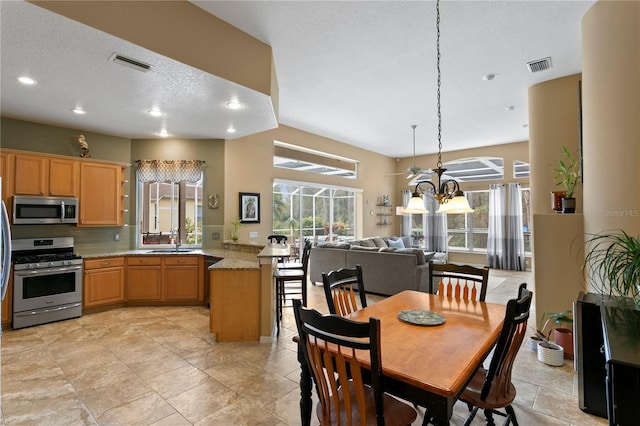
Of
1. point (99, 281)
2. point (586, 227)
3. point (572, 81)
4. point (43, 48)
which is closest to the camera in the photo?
point (43, 48)

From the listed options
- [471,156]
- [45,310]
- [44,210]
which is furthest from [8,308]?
[471,156]

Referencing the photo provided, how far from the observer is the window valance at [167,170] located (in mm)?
5379

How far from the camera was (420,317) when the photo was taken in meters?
2.09

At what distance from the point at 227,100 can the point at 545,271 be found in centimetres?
411

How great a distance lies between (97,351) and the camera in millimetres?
3326

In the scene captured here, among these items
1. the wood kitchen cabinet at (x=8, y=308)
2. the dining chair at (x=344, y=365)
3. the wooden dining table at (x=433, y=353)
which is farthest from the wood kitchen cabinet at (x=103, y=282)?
the dining chair at (x=344, y=365)

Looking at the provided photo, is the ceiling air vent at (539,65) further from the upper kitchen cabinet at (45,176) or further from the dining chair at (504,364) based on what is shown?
the upper kitchen cabinet at (45,176)

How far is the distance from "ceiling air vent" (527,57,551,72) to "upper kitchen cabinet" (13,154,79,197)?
6.37 m

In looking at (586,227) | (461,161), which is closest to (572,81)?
(586,227)

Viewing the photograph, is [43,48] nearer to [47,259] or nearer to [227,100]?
[227,100]

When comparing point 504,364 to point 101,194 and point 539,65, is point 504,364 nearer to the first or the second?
point 539,65

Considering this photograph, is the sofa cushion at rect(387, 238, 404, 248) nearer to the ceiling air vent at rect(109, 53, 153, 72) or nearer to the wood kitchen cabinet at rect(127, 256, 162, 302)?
the wood kitchen cabinet at rect(127, 256, 162, 302)

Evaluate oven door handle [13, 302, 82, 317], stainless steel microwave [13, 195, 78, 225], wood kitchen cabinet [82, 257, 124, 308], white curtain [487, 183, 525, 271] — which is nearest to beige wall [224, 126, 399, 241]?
wood kitchen cabinet [82, 257, 124, 308]

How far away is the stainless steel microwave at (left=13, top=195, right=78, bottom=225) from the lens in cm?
407
